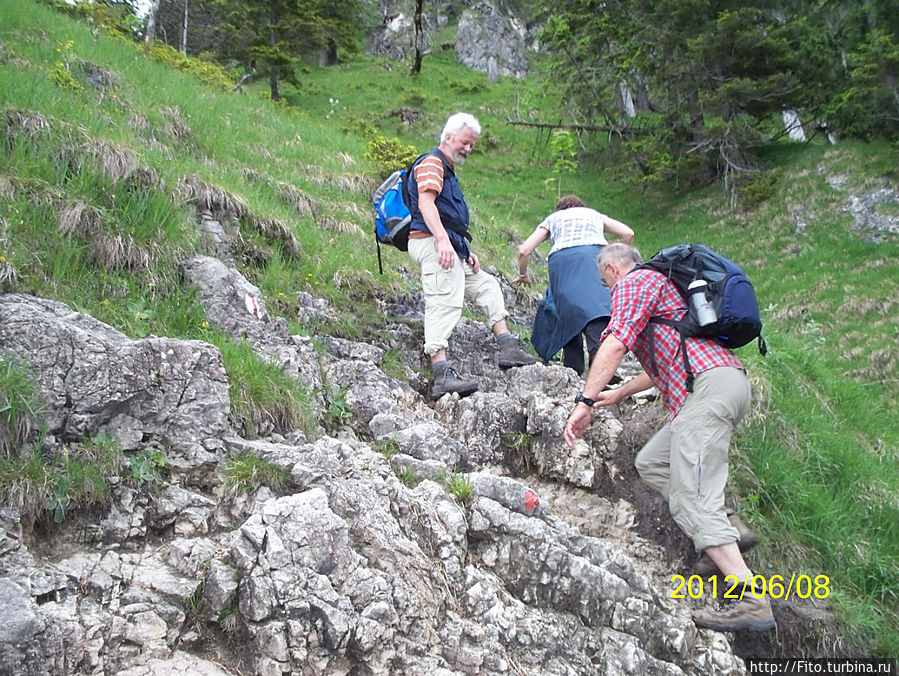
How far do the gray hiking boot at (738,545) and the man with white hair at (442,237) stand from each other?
209cm

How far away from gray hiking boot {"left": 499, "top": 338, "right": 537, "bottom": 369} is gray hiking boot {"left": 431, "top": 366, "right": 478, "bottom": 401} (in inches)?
24.2

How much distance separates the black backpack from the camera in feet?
12.1

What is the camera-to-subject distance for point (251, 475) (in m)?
3.37

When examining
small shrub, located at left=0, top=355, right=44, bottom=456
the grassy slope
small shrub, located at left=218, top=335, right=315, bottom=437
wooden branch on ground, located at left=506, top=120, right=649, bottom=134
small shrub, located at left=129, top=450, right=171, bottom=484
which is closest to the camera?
small shrub, located at left=0, top=355, right=44, bottom=456

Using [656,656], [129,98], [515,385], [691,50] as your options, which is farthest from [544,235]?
[691,50]

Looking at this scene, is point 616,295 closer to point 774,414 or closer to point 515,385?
point 515,385

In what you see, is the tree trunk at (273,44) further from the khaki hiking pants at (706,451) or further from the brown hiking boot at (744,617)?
the brown hiking boot at (744,617)

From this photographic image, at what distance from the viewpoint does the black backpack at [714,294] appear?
146 inches

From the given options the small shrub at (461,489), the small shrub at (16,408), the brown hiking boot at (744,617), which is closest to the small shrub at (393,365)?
the small shrub at (461,489)

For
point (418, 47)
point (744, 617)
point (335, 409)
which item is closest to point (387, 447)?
point (335, 409)

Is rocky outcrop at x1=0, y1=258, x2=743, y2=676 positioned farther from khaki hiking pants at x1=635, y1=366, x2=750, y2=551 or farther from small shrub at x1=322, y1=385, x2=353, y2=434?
khaki hiking pants at x1=635, y1=366, x2=750, y2=551

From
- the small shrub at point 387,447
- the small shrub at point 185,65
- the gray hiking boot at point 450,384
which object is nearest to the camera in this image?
the small shrub at point 387,447

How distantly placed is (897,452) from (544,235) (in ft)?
15.5
